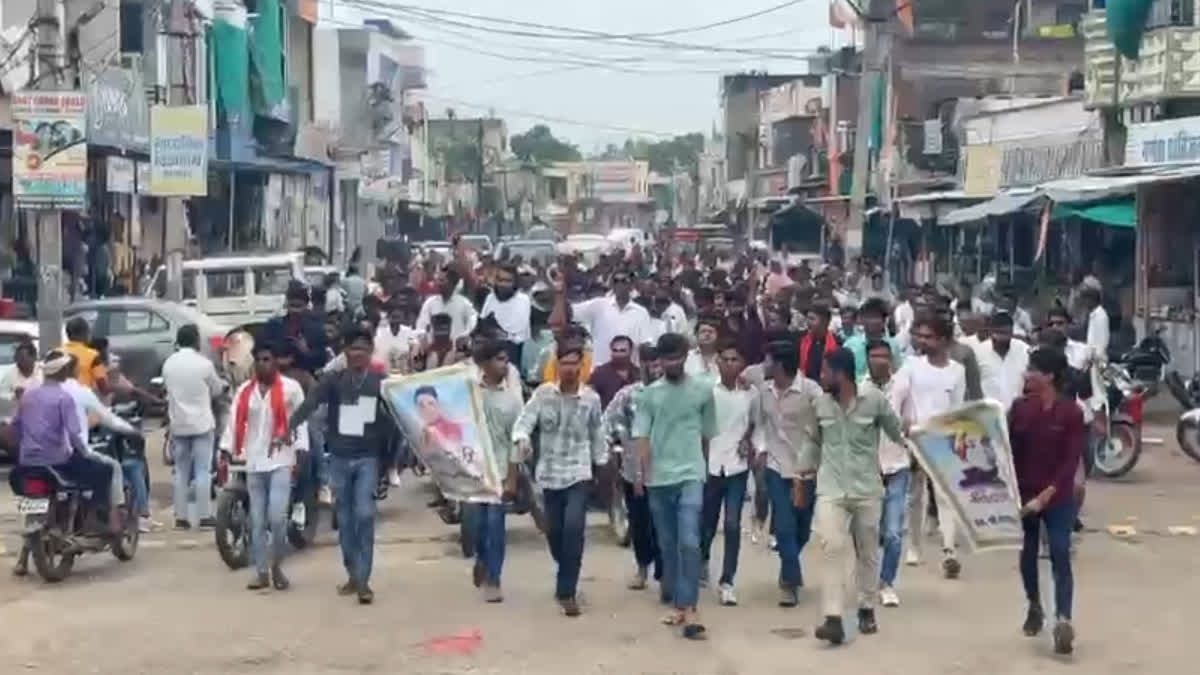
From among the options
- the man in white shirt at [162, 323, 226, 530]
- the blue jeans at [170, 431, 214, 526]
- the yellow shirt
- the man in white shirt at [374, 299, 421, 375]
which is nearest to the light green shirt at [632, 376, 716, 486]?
the man in white shirt at [162, 323, 226, 530]

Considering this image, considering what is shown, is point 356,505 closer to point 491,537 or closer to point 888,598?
point 491,537

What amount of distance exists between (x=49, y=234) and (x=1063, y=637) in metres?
11.6

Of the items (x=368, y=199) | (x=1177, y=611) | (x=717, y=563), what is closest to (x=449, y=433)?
(x=717, y=563)

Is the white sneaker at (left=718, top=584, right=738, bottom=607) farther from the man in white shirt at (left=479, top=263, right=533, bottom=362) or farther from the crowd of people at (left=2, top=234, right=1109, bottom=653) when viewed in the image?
the man in white shirt at (left=479, top=263, right=533, bottom=362)

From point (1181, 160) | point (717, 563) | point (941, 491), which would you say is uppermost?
point (1181, 160)

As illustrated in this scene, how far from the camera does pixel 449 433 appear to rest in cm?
1220

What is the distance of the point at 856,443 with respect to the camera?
35.7 feet

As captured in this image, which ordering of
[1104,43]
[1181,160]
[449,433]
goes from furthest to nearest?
[1104,43] < [1181,160] < [449,433]

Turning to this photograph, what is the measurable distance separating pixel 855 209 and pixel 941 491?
77.6 feet

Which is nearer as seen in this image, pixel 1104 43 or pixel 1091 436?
pixel 1091 436

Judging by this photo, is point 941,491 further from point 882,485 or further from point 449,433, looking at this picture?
point 449,433

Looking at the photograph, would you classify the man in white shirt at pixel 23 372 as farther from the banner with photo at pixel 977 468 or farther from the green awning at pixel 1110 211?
the green awning at pixel 1110 211

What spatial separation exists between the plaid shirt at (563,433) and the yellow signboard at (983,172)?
2581 centimetres

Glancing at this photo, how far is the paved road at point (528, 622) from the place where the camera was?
10.5 m
